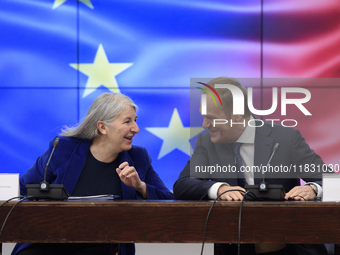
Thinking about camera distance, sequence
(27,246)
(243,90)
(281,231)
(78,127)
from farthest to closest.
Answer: (78,127) → (243,90) → (27,246) → (281,231)

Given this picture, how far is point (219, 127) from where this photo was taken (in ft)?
6.16

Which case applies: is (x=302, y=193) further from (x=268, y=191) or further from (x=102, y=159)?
(x=102, y=159)

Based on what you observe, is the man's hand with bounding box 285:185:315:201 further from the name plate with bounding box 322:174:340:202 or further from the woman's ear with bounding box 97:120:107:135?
the woman's ear with bounding box 97:120:107:135

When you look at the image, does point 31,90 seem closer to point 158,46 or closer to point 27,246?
point 158,46

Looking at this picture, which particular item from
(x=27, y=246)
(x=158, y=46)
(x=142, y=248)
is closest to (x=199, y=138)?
(x=142, y=248)

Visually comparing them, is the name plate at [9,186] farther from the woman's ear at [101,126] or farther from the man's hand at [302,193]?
the man's hand at [302,193]

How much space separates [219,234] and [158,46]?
1.99m

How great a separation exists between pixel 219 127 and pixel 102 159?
0.67 metres

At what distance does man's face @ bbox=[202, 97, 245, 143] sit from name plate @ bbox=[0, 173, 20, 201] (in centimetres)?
87

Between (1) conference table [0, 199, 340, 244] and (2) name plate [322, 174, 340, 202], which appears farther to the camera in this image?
(2) name plate [322, 174, 340, 202]

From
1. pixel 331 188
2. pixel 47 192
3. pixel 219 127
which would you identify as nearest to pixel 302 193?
pixel 331 188

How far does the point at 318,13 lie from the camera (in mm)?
2951

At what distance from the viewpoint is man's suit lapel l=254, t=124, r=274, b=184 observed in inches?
70.9

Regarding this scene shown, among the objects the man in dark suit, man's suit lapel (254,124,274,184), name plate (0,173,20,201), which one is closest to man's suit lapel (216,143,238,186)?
the man in dark suit
